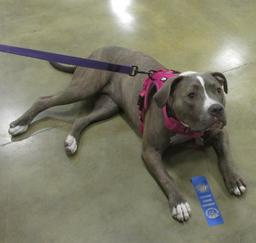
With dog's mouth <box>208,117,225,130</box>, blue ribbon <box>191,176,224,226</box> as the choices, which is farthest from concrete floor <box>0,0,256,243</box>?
dog's mouth <box>208,117,225,130</box>

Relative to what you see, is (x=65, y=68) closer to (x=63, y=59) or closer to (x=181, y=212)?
(x=63, y=59)

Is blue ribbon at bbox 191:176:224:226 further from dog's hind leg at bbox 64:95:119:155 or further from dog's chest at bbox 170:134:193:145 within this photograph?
dog's hind leg at bbox 64:95:119:155

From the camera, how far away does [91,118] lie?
117 inches

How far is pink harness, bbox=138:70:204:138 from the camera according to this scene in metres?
2.35

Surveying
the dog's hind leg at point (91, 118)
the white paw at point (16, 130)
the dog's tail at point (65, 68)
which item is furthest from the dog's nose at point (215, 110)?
the dog's tail at point (65, 68)

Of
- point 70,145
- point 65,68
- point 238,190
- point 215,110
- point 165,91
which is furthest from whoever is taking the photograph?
point 65,68

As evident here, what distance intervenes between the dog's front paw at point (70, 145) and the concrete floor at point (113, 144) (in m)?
0.05

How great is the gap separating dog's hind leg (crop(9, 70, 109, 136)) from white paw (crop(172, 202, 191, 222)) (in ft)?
3.83

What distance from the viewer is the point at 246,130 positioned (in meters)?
2.81

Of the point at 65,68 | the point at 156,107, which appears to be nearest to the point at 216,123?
the point at 156,107

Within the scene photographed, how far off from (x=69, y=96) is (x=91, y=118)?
9.5 inches

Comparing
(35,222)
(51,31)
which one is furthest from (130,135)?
(51,31)

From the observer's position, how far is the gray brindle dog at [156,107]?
2.19 m

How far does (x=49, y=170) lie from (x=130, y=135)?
650 mm
